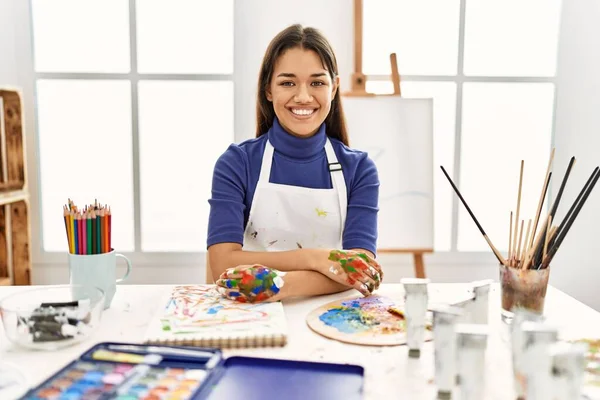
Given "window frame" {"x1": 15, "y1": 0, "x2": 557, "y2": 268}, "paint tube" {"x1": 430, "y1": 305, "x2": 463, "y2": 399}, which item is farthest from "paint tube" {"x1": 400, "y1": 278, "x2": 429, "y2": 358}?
"window frame" {"x1": 15, "y1": 0, "x2": 557, "y2": 268}

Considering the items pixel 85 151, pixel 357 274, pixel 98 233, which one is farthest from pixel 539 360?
pixel 85 151

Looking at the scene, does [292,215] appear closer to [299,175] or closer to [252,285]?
[299,175]

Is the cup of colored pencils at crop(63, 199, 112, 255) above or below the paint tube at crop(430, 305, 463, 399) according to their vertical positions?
above

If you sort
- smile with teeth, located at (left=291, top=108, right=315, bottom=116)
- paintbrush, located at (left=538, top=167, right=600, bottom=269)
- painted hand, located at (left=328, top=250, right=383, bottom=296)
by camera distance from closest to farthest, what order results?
paintbrush, located at (left=538, top=167, right=600, bottom=269) < painted hand, located at (left=328, top=250, right=383, bottom=296) < smile with teeth, located at (left=291, top=108, right=315, bottom=116)

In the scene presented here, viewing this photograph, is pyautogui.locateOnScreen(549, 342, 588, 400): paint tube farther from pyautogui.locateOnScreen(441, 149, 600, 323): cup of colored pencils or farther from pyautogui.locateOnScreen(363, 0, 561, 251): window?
pyautogui.locateOnScreen(363, 0, 561, 251): window

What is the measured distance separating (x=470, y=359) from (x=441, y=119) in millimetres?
2013

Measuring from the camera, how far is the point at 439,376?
26.8 inches

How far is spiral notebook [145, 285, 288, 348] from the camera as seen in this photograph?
865 mm

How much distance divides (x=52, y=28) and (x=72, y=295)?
6.14ft

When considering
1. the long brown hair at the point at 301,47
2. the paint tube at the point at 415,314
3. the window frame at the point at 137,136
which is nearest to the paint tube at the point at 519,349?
the paint tube at the point at 415,314

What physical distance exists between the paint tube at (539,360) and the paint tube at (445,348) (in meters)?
0.09

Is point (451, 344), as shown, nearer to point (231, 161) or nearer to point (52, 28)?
point (231, 161)

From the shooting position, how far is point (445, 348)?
67 centimetres

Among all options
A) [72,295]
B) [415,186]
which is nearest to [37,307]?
[72,295]
